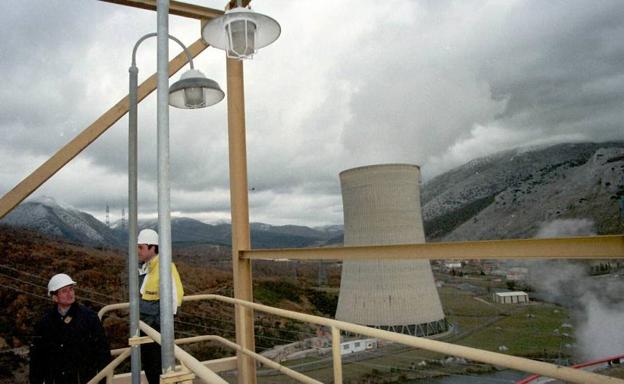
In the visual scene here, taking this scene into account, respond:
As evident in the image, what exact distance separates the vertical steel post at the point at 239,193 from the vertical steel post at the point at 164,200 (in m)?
2.00

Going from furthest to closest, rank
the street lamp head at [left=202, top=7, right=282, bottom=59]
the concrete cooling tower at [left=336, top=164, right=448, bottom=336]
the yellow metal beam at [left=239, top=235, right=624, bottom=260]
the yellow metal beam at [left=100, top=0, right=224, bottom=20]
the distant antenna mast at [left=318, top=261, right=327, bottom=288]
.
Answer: the distant antenna mast at [left=318, top=261, right=327, bottom=288]
the concrete cooling tower at [left=336, top=164, right=448, bottom=336]
the yellow metal beam at [left=100, top=0, right=224, bottom=20]
the street lamp head at [left=202, top=7, right=282, bottom=59]
the yellow metal beam at [left=239, top=235, right=624, bottom=260]

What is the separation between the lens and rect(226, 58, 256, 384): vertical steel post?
10.2ft

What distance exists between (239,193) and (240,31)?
1.84 metres

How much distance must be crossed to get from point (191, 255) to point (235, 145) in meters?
48.0

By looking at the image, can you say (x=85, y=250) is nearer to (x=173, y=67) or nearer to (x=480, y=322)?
(x=173, y=67)

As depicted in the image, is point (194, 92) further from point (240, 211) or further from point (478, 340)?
point (478, 340)

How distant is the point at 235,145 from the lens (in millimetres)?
3318

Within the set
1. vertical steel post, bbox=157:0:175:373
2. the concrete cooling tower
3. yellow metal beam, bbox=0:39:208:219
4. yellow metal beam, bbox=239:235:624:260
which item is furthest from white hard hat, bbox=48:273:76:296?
the concrete cooling tower

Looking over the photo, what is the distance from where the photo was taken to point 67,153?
2.95 m

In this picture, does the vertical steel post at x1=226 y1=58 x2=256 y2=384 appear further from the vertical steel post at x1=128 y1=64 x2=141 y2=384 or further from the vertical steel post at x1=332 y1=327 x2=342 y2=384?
the vertical steel post at x1=332 y1=327 x2=342 y2=384

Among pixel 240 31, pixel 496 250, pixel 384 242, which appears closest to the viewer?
pixel 496 250

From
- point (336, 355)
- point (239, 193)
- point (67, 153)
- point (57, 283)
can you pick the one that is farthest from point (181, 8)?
point (336, 355)

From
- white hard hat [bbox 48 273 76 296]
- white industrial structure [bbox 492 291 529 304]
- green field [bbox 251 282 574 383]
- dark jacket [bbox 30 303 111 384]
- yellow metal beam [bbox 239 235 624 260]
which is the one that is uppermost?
yellow metal beam [bbox 239 235 624 260]

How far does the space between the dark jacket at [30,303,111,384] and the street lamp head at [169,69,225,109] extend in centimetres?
124
